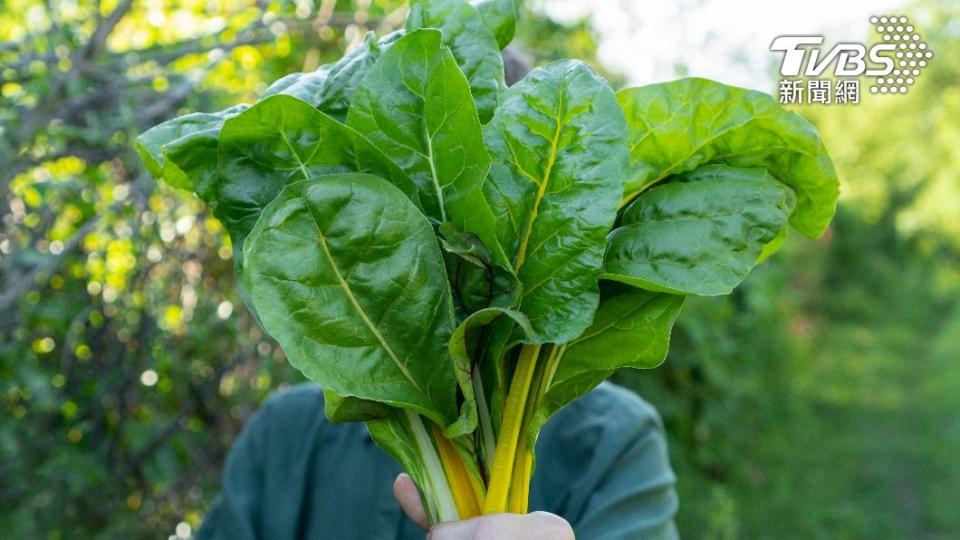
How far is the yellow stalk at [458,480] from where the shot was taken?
4.29 ft

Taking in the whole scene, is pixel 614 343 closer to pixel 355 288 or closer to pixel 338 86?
pixel 355 288

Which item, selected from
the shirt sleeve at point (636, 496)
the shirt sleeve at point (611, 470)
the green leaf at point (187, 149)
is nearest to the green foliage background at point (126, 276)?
the green leaf at point (187, 149)

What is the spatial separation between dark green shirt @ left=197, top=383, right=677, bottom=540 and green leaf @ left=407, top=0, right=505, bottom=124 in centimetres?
101

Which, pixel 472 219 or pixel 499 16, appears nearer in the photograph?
pixel 472 219

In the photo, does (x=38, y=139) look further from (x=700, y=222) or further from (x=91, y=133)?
(x=700, y=222)

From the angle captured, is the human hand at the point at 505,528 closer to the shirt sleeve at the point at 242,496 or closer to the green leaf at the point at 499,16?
the green leaf at the point at 499,16

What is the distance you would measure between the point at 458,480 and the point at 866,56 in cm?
220

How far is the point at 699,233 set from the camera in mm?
1248

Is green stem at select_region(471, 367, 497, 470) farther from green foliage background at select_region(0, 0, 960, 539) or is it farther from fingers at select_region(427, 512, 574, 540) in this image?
green foliage background at select_region(0, 0, 960, 539)

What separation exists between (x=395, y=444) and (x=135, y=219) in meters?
1.66

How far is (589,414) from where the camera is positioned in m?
2.20

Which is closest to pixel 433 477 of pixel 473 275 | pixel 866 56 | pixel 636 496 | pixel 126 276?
pixel 473 275

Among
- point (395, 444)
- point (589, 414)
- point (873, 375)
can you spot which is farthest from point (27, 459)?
point (873, 375)

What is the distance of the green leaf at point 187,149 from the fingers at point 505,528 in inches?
20.2
